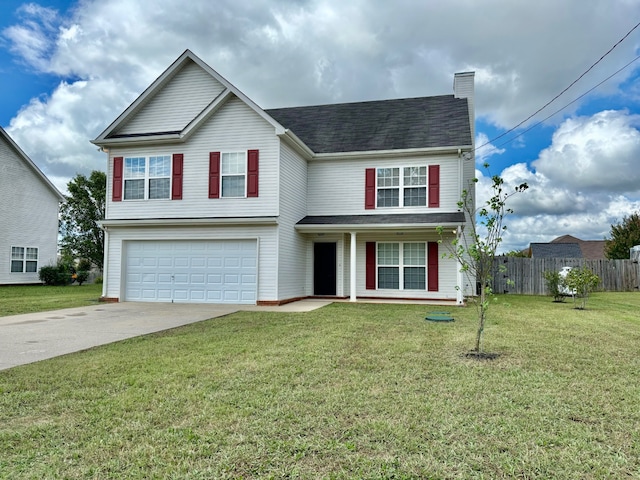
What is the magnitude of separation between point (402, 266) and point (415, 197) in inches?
98.9

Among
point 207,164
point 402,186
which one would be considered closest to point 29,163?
point 207,164

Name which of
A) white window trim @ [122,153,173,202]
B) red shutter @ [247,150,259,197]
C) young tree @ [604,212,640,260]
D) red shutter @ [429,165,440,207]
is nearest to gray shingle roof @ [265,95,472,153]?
red shutter @ [429,165,440,207]

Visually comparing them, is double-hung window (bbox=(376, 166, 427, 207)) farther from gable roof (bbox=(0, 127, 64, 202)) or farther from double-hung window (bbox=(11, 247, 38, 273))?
double-hung window (bbox=(11, 247, 38, 273))

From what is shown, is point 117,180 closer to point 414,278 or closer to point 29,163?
point 414,278

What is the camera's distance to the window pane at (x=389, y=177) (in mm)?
15852

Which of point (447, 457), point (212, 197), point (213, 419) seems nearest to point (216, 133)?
point (212, 197)

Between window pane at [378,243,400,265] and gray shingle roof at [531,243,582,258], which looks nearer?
window pane at [378,243,400,265]

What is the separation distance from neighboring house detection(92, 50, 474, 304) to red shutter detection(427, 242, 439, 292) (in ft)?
0.12

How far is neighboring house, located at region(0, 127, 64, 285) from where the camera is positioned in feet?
74.9

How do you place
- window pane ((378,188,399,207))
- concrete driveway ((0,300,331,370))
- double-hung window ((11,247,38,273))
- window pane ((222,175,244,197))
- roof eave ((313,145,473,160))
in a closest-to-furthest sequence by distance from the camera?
concrete driveway ((0,300,331,370))
window pane ((222,175,244,197))
roof eave ((313,145,473,160))
window pane ((378,188,399,207))
double-hung window ((11,247,38,273))

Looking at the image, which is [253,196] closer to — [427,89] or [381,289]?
[381,289]

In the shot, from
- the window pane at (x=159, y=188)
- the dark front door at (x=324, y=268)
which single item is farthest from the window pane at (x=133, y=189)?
the dark front door at (x=324, y=268)

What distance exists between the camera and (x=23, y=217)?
24000 millimetres

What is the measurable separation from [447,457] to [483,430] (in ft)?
2.15
